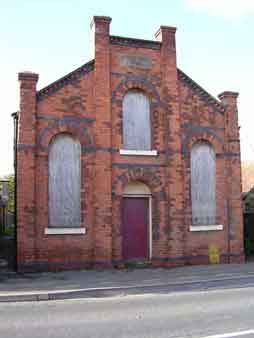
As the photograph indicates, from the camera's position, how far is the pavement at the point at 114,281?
440 inches

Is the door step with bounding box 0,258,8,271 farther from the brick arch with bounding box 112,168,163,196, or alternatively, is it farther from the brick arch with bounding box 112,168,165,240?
the brick arch with bounding box 112,168,163,196

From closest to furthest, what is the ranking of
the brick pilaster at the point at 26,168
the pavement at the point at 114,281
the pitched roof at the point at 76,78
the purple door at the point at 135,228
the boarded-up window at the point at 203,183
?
the pavement at the point at 114,281, the brick pilaster at the point at 26,168, the pitched roof at the point at 76,78, the purple door at the point at 135,228, the boarded-up window at the point at 203,183

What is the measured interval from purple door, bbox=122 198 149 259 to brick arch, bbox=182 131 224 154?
9.29 feet

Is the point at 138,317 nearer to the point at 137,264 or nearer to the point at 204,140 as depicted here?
the point at 137,264

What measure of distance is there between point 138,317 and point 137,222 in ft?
25.7

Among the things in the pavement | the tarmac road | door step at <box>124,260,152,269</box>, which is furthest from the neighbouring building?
the tarmac road

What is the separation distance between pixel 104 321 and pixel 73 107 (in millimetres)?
9318

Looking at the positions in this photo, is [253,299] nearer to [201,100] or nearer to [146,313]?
[146,313]

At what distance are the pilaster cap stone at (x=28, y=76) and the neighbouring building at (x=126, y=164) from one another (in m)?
0.05

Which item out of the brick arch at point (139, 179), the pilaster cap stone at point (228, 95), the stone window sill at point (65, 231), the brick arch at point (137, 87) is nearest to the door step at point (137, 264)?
the stone window sill at point (65, 231)

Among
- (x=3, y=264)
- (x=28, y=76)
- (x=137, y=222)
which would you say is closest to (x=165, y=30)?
(x=28, y=76)

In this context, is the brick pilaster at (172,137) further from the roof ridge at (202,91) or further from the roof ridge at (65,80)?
the roof ridge at (65,80)

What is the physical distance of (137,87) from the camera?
16.8 metres

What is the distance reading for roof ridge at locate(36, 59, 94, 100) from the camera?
15.5 metres
